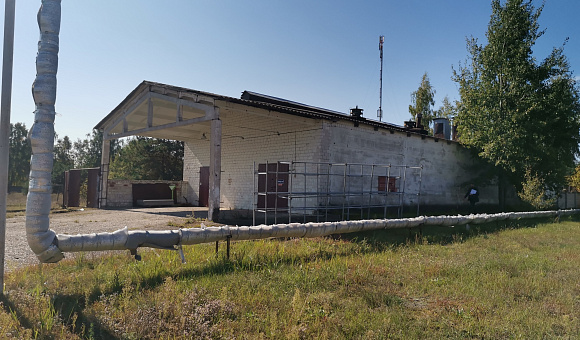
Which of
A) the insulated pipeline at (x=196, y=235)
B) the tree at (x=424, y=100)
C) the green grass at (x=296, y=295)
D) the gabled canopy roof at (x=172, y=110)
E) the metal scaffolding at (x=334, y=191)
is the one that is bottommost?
the green grass at (x=296, y=295)

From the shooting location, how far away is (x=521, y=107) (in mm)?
18453

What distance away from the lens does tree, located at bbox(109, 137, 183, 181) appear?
3816 centimetres

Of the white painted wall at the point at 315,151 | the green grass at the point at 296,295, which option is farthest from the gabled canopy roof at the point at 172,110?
the green grass at the point at 296,295

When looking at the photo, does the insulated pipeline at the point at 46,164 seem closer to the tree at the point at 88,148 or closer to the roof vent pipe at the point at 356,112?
the roof vent pipe at the point at 356,112

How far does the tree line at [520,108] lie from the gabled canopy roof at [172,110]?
5.55 meters

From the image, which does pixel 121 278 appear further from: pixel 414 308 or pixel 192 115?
pixel 192 115

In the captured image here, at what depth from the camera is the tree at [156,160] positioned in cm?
3816

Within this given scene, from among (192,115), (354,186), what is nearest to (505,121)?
(354,186)

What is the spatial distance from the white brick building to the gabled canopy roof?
0.13 feet

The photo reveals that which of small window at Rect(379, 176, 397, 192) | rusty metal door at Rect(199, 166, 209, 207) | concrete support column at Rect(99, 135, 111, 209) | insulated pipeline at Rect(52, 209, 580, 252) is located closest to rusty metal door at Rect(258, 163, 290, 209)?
small window at Rect(379, 176, 397, 192)

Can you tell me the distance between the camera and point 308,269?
6473 mm

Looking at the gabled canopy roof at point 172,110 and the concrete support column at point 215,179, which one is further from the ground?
the gabled canopy roof at point 172,110

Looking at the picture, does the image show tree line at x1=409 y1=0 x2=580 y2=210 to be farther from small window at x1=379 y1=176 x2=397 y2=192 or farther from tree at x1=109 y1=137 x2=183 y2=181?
tree at x1=109 y1=137 x2=183 y2=181

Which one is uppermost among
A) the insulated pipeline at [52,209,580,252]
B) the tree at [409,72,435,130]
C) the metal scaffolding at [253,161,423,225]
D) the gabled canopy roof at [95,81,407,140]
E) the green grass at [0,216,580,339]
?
the tree at [409,72,435,130]
